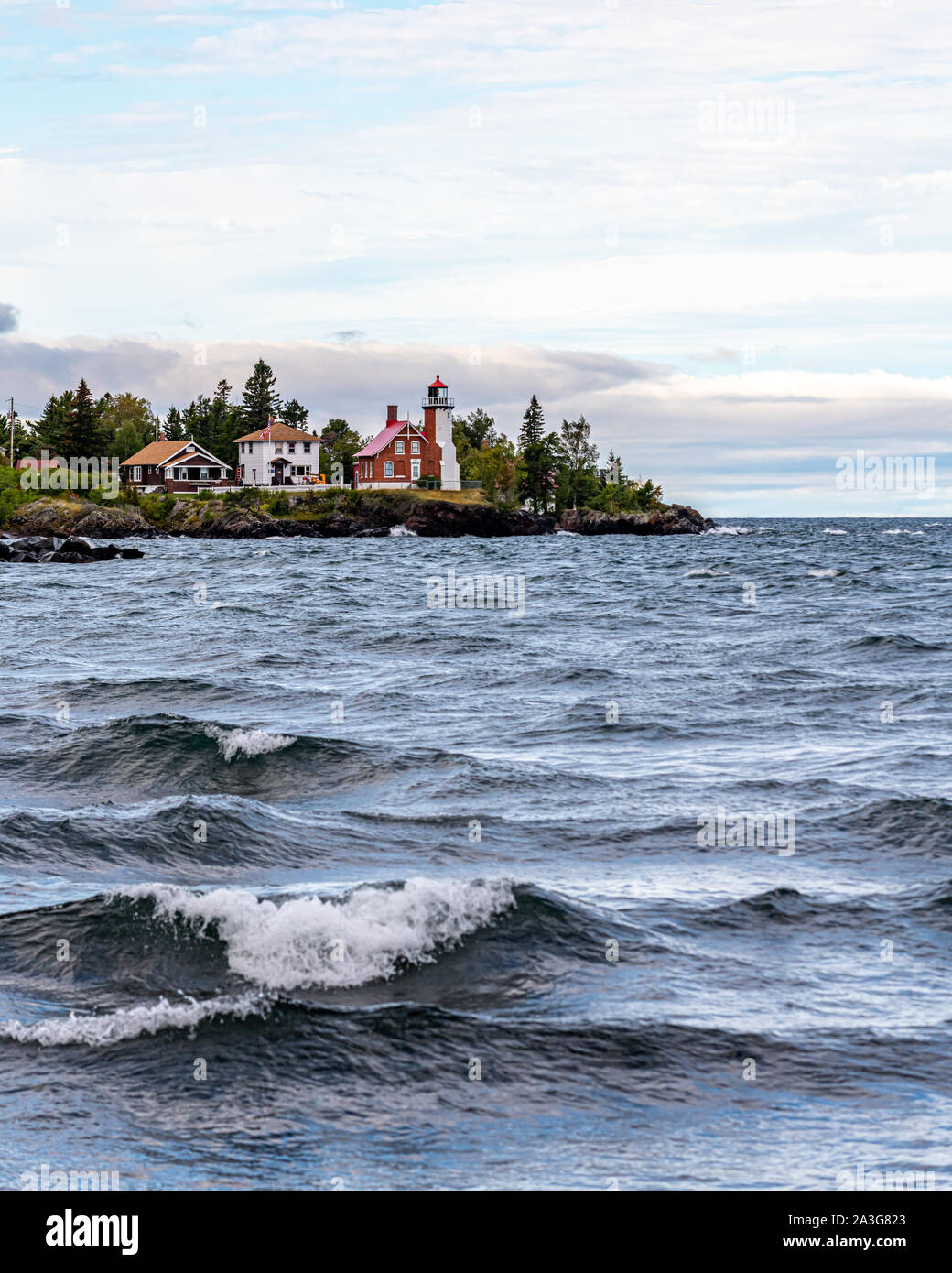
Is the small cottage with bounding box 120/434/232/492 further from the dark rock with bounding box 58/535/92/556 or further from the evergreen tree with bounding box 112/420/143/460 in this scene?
the dark rock with bounding box 58/535/92/556

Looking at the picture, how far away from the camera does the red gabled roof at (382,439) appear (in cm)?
13812

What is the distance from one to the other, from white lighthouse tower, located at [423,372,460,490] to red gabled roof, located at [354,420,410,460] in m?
2.71

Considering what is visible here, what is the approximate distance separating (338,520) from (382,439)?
46.8 ft

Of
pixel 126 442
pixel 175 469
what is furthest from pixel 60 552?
pixel 126 442

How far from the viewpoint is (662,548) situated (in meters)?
102

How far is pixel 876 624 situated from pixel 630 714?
17328 millimetres

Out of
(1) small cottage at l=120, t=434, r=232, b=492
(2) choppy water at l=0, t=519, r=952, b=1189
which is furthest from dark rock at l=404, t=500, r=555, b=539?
(2) choppy water at l=0, t=519, r=952, b=1189

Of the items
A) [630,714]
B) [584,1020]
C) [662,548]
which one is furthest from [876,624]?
[662,548]

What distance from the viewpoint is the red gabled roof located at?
453 feet

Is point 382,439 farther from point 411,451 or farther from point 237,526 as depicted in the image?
point 237,526

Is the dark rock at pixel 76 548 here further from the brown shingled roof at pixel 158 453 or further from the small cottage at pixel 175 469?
the brown shingled roof at pixel 158 453

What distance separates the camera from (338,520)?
5098 inches

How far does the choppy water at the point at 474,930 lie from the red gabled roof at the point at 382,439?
114 metres
